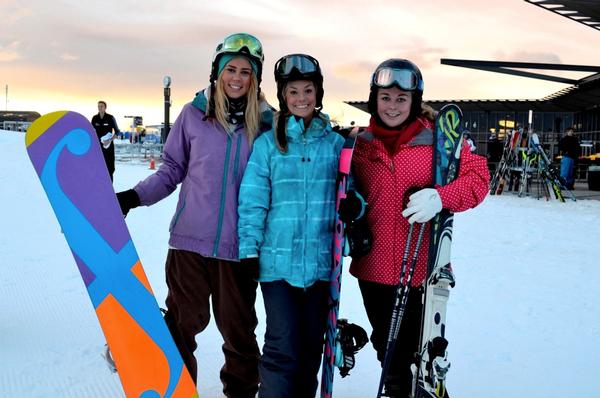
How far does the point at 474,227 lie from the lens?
9039 millimetres

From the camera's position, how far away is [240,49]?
8.39ft

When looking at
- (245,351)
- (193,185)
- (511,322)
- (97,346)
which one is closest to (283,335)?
(245,351)

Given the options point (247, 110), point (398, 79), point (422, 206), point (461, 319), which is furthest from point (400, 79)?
point (461, 319)

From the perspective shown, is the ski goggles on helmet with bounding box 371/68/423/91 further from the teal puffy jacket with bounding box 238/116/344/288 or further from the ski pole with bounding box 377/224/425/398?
the ski pole with bounding box 377/224/425/398

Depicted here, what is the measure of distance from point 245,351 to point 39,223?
6364mm

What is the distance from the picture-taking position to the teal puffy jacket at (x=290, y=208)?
7.78 ft

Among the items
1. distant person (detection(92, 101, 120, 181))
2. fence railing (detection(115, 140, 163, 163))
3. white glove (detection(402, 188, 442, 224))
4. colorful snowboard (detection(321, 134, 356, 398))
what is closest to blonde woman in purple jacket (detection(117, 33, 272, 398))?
colorful snowboard (detection(321, 134, 356, 398))

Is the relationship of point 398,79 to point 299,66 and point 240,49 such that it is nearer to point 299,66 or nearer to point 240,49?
point 299,66

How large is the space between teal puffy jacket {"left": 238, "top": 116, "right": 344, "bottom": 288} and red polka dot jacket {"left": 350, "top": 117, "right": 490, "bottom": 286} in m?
0.20

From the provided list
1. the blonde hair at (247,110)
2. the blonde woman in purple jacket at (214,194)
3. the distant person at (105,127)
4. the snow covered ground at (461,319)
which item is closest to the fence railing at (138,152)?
the distant person at (105,127)

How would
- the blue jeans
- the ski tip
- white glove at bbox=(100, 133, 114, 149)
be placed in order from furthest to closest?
the blue jeans → white glove at bbox=(100, 133, 114, 149) → the ski tip

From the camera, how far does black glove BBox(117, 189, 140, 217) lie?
257 centimetres

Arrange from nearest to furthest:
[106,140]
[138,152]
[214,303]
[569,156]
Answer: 1. [214,303]
2. [106,140]
3. [569,156]
4. [138,152]

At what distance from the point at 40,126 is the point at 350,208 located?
4.13 ft
